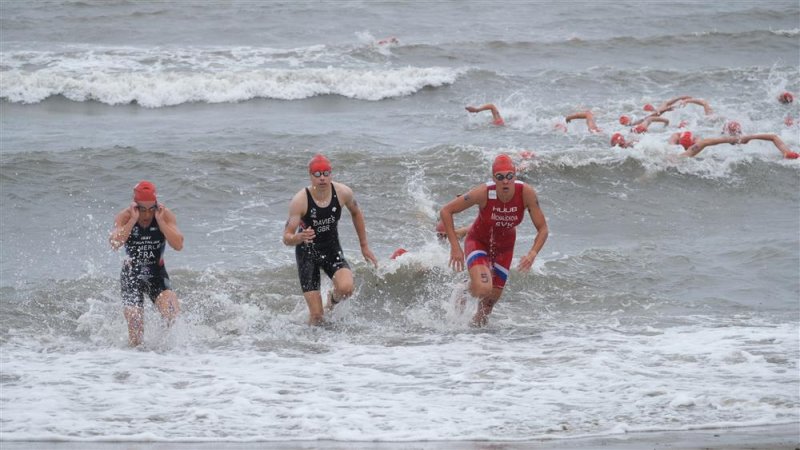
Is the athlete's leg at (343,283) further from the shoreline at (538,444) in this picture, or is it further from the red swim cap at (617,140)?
the red swim cap at (617,140)

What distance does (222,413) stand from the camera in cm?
827

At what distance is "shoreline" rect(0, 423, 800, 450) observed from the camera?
7500 mm

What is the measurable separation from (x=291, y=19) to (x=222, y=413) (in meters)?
23.6

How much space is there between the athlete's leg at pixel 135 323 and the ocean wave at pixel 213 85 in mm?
13712

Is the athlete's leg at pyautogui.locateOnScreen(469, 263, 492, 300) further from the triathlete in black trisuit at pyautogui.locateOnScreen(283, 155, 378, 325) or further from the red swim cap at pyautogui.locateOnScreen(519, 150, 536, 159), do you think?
the red swim cap at pyautogui.locateOnScreen(519, 150, 536, 159)

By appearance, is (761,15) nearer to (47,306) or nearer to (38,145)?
(38,145)

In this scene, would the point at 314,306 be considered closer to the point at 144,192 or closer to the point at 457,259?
the point at 457,259

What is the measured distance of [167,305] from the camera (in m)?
10.1

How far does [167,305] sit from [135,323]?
Result: 1.19 ft

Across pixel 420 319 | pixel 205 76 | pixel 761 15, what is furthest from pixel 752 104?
pixel 420 319

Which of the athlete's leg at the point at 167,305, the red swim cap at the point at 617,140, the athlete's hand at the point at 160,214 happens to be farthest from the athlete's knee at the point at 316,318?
the red swim cap at the point at 617,140

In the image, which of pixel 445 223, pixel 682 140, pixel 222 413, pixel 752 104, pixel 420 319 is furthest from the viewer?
Result: pixel 752 104

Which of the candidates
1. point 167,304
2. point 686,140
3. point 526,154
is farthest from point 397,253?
point 686,140

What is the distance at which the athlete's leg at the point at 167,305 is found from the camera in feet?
33.3
